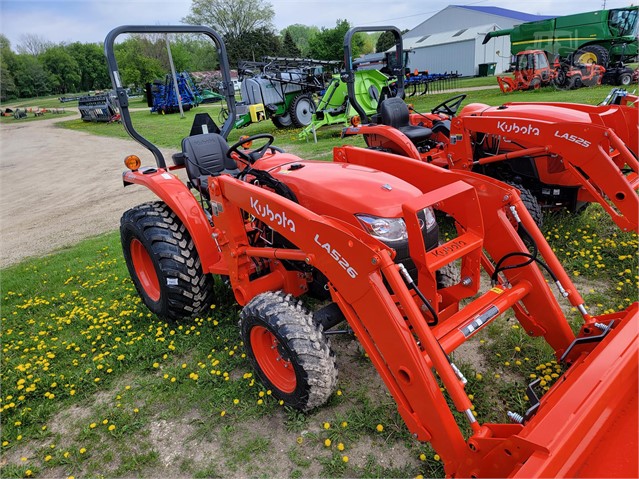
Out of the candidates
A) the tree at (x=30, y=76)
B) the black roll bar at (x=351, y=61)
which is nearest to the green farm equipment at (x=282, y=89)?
the black roll bar at (x=351, y=61)

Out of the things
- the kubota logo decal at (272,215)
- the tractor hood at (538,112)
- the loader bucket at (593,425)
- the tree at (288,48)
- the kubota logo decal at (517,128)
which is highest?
the tree at (288,48)

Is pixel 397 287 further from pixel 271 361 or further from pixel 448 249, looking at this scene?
pixel 271 361

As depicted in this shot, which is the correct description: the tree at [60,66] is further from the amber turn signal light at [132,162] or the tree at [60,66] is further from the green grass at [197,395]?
the amber turn signal light at [132,162]

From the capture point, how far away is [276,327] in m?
2.51

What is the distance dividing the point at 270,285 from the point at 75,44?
6115 centimetres

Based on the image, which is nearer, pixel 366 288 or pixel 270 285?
pixel 366 288

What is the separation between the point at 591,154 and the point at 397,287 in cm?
307

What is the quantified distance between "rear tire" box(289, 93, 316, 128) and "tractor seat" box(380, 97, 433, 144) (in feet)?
31.6

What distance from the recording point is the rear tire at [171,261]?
351 centimetres

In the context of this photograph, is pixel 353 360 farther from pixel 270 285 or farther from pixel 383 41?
pixel 383 41

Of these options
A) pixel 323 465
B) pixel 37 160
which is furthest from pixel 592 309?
pixel 37 160

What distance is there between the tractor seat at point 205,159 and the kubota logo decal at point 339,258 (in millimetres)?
1838

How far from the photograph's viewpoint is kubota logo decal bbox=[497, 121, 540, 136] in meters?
4.34

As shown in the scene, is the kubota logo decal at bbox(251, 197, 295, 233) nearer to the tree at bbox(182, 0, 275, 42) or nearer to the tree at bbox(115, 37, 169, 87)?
the tree at bbox(115, 37, 169, 87)
